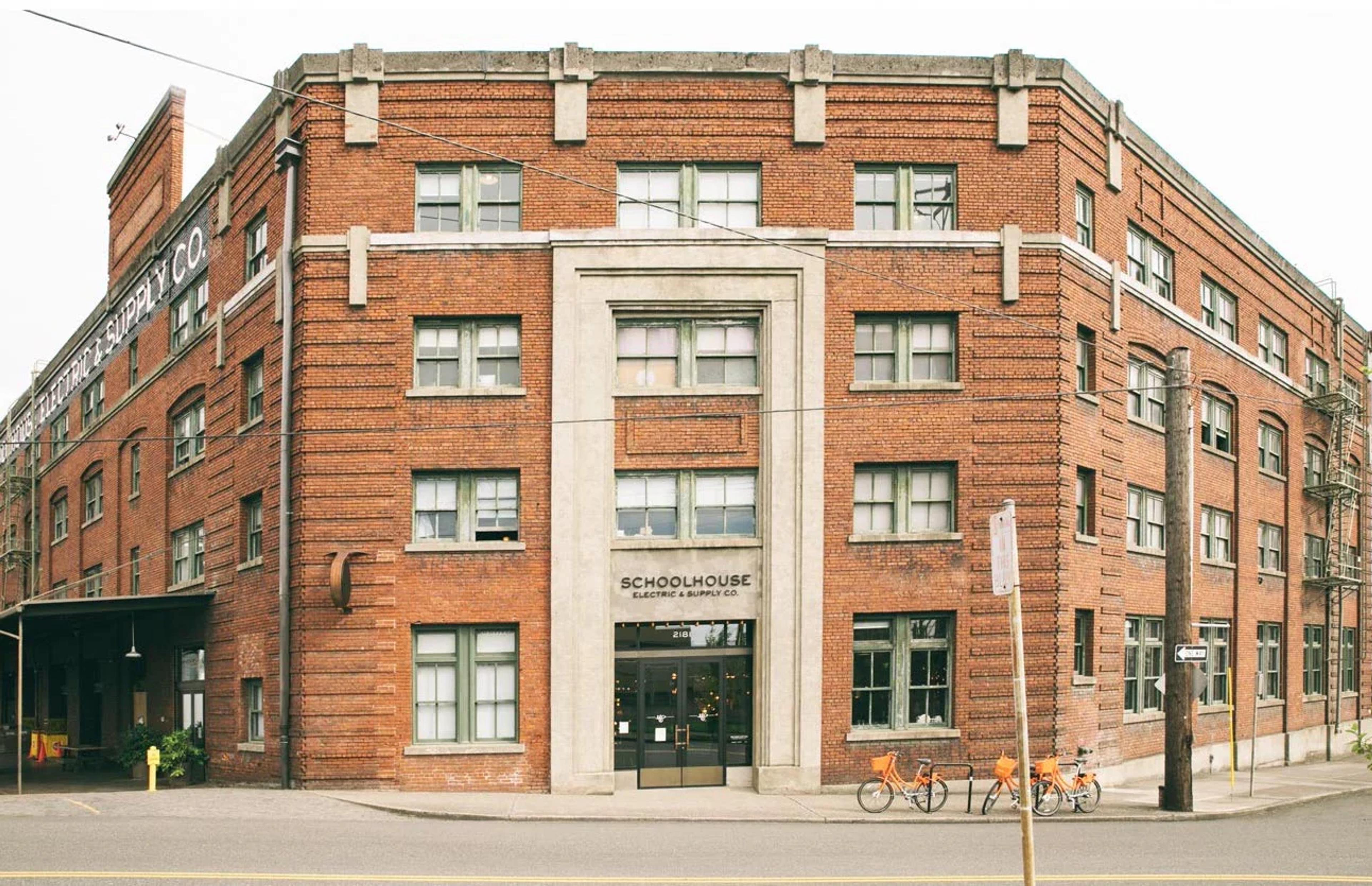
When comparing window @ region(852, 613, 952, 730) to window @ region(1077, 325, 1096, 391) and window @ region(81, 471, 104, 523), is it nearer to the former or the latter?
window @ region(1077, 325, 1096, 391)

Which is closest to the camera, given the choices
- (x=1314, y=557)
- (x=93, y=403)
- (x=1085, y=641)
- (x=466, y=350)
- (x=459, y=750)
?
(x=459, y=750)

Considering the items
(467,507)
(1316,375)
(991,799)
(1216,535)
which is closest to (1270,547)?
(1216,535)

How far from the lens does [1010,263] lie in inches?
1030

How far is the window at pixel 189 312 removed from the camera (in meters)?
32.5

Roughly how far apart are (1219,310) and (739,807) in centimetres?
1994

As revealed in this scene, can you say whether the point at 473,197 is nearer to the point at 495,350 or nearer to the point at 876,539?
the point at 495,350

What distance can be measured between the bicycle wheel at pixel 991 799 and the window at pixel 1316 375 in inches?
913

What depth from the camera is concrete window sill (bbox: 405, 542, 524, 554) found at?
2538 cm

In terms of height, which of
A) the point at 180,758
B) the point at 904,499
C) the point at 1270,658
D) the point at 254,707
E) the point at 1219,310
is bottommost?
the point at 180,758

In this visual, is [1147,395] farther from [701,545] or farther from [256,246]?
[256,246]

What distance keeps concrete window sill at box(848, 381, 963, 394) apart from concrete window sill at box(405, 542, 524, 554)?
22.0 feet

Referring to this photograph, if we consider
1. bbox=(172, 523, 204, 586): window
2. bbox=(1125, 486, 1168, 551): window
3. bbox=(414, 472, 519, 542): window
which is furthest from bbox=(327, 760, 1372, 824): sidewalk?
bbox=(172, 523, 204, 586): window

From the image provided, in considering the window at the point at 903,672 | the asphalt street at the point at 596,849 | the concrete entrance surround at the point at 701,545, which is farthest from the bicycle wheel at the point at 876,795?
the window at the point at 903,672

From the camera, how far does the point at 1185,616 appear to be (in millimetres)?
24219
